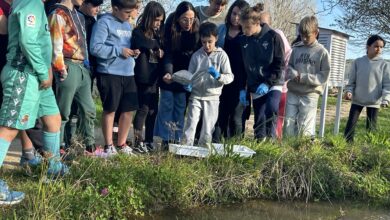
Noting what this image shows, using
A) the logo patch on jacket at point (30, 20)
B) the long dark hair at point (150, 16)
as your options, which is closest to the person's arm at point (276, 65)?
the long dark hair at point (150, 16)

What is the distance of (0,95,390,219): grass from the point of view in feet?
10.8

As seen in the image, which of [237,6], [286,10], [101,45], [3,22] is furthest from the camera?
[286,10]

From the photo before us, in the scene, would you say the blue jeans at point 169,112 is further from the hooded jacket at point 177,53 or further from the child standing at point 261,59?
the child standing at point 261,59

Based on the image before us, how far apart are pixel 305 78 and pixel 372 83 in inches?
52.1

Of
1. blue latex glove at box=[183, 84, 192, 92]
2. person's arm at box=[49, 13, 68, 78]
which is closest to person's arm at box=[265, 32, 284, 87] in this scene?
blue latex glove at box=[183, 84, 192, 92]

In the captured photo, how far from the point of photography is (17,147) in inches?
216

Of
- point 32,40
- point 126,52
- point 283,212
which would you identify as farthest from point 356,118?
point 32,40

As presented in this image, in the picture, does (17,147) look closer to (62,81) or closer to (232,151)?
(62,81)

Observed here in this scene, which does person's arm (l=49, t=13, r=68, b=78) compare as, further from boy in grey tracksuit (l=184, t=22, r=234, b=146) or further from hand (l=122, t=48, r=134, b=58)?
boy in grey tracksuit (l=184, t=22, r=234, b=146)

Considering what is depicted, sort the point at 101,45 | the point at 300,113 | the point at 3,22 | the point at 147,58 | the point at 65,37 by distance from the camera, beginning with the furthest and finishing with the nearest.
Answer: the point at 300,113 < the point at 147,58 < the point at 101,45 < the point at 65,37 < the point at 3,22

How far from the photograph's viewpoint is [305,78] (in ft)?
18.5

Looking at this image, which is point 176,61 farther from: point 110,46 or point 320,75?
point 320,75

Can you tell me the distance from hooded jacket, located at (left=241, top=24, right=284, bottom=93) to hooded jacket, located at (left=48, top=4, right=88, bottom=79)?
1.85m

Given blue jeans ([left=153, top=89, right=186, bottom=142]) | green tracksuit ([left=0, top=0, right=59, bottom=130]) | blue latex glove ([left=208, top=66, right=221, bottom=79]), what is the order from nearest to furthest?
green tracksuit ([left=0, top=0, right=59, bottom=130]) < blue latex glove ([left=208, top=66, right=221, bottom=79]) < blue jeans ([left=153, top=89, right=186, bottom=142])
